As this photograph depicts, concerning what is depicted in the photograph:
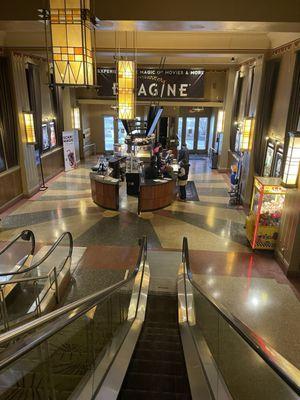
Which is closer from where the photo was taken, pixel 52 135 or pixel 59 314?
pixel 59 314

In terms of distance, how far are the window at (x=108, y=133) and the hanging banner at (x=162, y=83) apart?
877cm

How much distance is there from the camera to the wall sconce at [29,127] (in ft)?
32.4

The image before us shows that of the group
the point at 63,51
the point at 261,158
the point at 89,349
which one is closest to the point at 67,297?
the point at 89,349

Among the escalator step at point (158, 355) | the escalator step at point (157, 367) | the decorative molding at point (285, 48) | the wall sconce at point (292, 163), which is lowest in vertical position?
the escalator step at point (158, 355)

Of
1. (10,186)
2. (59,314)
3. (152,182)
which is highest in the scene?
(59,314)

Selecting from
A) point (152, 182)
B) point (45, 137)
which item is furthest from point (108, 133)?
point (152, 182)

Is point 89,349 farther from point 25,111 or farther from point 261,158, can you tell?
point 25,111

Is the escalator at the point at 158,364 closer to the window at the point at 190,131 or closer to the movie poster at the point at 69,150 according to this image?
the movie poster at the point at 69,150

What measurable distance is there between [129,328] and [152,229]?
14.6 ft

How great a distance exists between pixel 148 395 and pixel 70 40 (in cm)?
330

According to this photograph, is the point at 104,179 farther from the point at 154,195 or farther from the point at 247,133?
the point at 247,133

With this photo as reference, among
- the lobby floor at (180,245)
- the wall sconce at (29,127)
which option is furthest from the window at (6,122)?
the lobby floor at (180,245)

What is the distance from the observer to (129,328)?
4.13 m

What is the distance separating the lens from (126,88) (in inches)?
271
